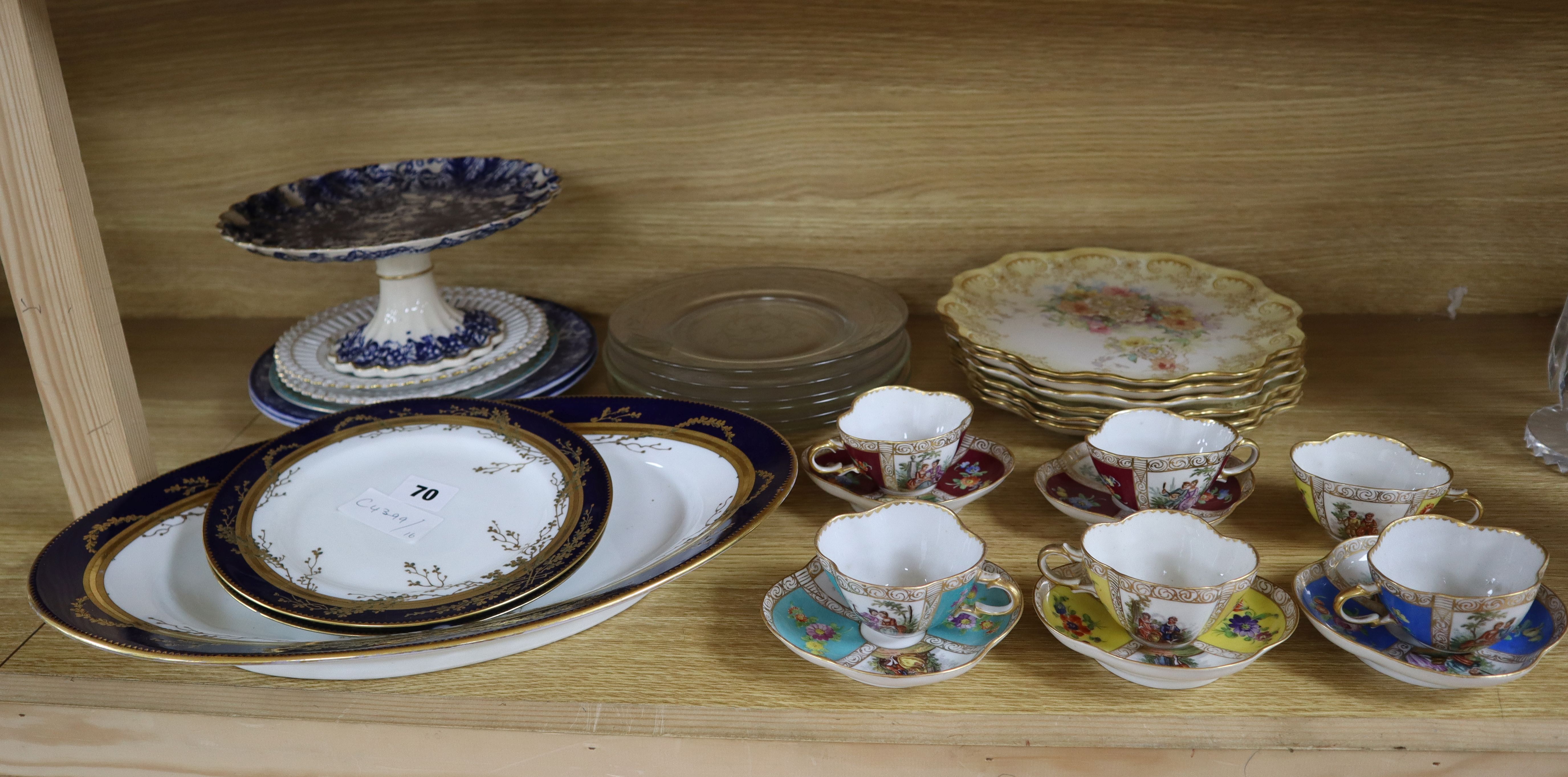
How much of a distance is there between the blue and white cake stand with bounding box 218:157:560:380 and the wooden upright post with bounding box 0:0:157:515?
0.43 ft

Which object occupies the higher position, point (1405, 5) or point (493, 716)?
point (1405, 5)

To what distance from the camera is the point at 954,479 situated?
78 cm

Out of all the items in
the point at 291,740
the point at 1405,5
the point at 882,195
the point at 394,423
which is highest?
the point at 1405,5

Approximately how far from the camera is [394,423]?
2.59 feet

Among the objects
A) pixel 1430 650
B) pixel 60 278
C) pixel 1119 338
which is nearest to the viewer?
pixel 1430 650

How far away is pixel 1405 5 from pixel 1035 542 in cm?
61

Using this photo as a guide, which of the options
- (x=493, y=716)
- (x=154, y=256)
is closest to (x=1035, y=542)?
(x=493, y=716)

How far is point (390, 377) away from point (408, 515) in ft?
0.68

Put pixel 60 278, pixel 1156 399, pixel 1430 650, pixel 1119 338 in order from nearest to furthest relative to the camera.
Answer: pixel 1430 650 < pixel 60 278 < pixel 1156 399 < pixel 1119 338


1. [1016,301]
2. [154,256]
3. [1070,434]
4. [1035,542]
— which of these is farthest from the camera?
[154,256]

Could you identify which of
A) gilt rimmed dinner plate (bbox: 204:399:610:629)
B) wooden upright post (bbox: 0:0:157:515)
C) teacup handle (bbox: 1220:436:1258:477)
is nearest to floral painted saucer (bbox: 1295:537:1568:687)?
teacup handle (bbox: 1220:436:1258:477)

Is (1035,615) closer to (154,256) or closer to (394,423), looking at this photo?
(394,423)

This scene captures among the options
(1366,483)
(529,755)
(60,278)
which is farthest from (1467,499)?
(60,278)

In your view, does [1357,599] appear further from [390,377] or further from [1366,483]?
[390,377]
